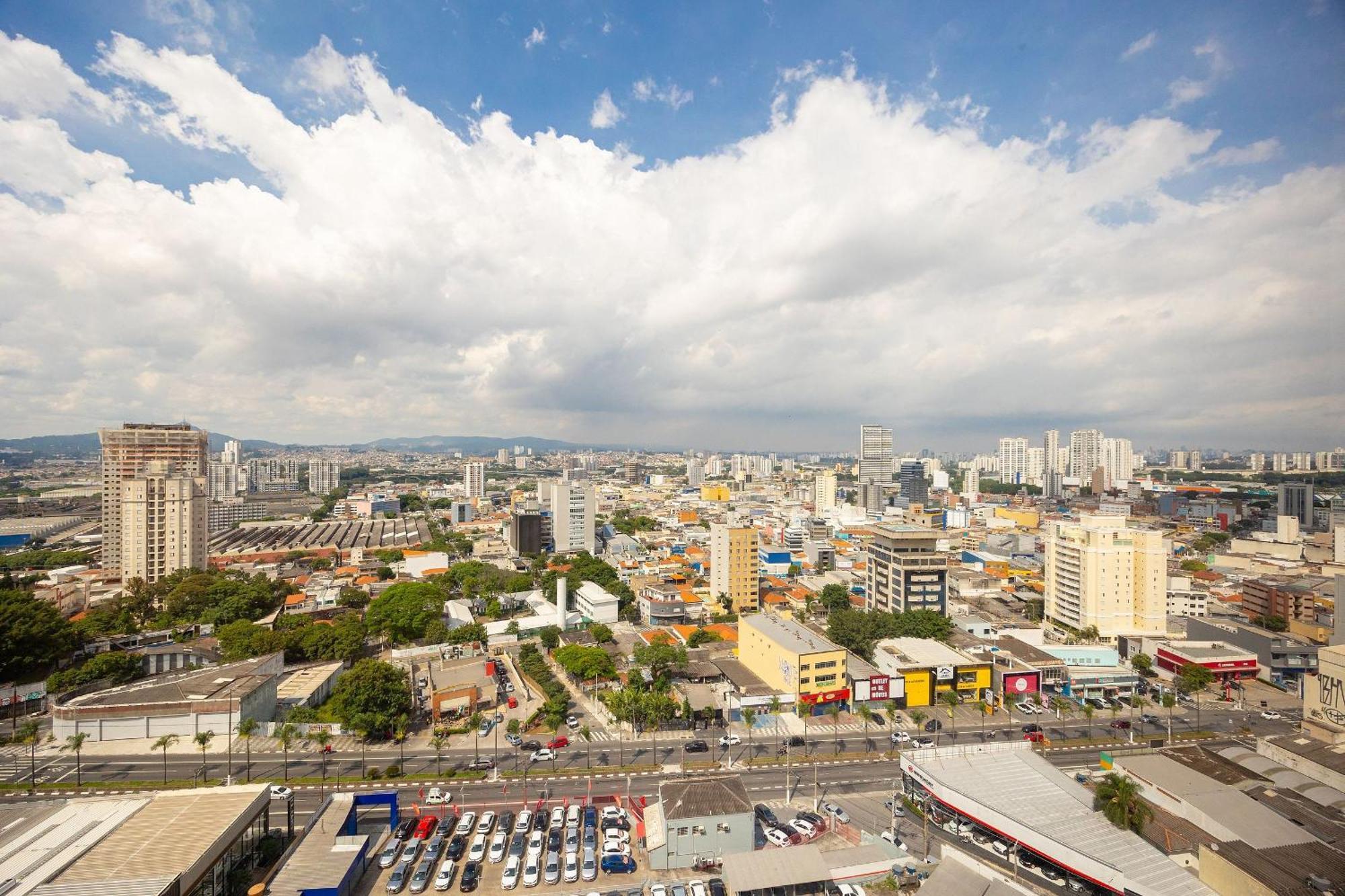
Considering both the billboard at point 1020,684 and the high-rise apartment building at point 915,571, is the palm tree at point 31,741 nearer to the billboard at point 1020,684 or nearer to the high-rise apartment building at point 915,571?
the billboard at point 1020,684

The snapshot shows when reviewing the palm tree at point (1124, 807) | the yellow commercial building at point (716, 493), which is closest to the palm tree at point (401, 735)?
the palm tree at point (1124, 807)

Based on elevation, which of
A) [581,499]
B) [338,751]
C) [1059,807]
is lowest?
[338,751]

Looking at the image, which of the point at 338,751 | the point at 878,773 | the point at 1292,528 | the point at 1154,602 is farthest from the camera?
the point at 1292,528

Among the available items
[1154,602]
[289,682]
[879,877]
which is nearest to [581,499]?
[289,682]

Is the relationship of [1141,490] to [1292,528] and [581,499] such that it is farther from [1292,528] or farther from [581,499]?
[581,499]

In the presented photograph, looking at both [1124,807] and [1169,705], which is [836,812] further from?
[1169,705]
